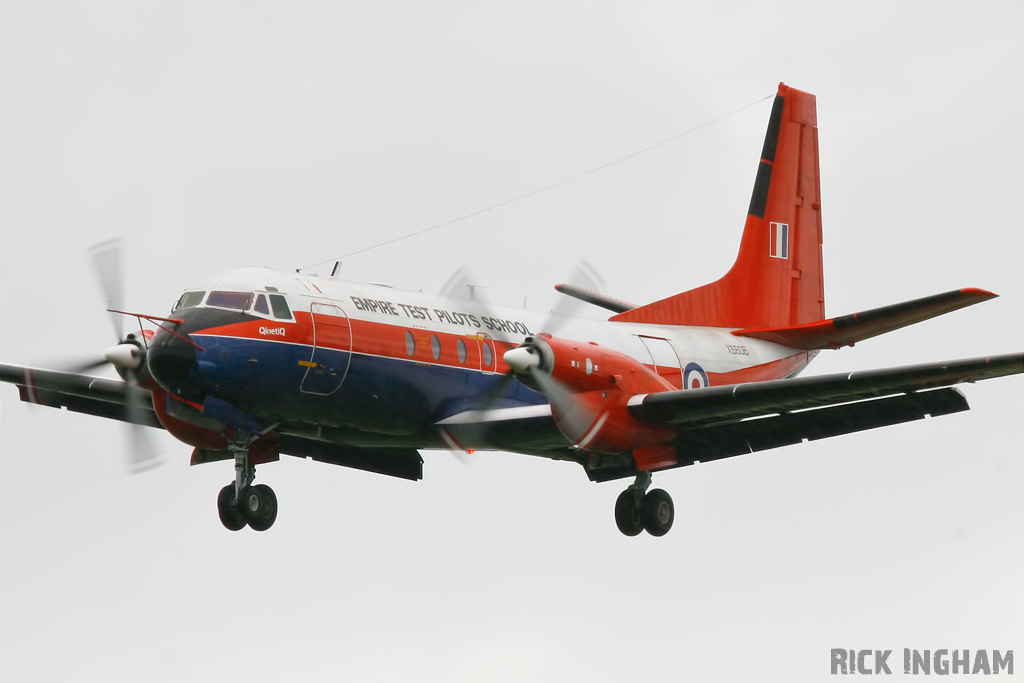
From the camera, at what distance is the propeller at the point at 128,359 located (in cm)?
1808

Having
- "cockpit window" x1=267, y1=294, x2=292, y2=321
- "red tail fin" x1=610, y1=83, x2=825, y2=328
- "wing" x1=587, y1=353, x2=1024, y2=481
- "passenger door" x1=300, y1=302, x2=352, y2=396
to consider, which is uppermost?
"red tail fin" x1=610, y1=83, x2=825, y2=328

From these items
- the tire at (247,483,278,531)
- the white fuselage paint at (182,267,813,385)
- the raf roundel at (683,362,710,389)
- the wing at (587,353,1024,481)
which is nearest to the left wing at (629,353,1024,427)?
the wing at (587,353,1024,481)

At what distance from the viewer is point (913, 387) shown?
56.5 feet

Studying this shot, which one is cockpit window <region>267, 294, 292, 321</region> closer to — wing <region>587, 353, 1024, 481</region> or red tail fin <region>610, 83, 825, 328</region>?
wing <region>587, 353, 1024, 481</region>

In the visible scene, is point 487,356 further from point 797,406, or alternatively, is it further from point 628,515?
point 797,406

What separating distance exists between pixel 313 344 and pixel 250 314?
3.06ft

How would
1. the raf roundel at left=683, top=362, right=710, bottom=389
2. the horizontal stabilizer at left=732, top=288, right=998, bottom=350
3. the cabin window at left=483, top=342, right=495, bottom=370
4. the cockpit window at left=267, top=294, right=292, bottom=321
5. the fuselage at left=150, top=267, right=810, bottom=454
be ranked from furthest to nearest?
the raf roundel at left=683, top=362, right=710, bottom=389
the cabin window at left=483, top=342, right=495, bottom=370
the horizontal stabilizer at left=732, top=288, right=998, bottom=350
the cockpit window at left=267, top=294, right=292, bottom=321
the fuselage at left=150, top=267, right=810, bottom=454

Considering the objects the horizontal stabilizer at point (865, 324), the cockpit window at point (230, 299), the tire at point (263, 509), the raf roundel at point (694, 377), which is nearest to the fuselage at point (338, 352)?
the cockpit window at point (230, 299)

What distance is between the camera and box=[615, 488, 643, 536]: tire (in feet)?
66.1

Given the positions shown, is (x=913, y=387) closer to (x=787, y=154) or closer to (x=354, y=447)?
(x=354, y=447)

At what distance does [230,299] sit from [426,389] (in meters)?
3.10

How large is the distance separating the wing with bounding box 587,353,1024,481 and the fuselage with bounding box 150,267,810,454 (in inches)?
62.7

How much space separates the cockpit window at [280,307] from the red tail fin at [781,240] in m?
10.1

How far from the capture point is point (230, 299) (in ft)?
58.5
